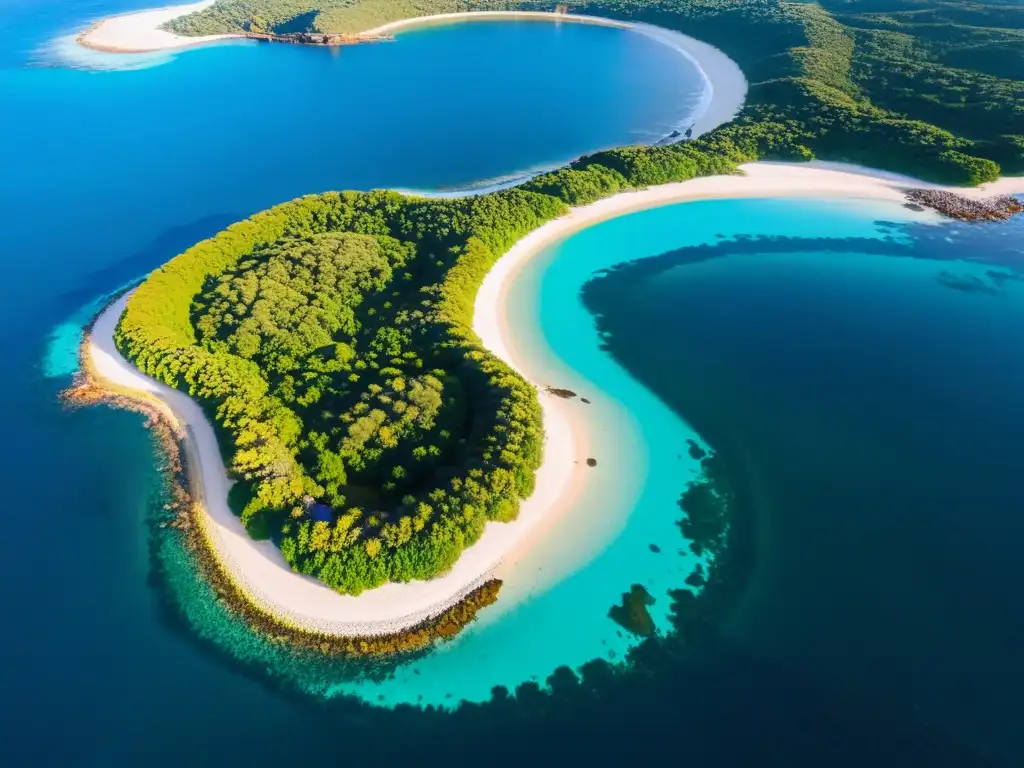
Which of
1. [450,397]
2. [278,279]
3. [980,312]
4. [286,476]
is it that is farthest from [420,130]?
[980,312]

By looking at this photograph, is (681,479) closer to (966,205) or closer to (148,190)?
(966,205)

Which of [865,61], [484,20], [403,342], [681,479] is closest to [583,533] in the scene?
[681,479]

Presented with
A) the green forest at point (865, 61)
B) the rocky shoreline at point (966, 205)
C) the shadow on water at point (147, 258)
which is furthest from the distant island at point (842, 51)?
the shadow on water at point (147, 258)

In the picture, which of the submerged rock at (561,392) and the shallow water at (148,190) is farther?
the submerged rock at (561,392)

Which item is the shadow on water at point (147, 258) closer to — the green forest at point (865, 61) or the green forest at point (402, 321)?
the green forest at point (402, 321)

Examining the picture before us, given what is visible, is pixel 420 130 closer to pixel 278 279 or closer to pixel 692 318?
pixel 278 279

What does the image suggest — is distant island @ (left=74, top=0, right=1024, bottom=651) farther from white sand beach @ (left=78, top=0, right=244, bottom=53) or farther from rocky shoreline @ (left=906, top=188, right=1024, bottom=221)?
white sand beach @ (left=78, top=0, right=244, bottom=53)
